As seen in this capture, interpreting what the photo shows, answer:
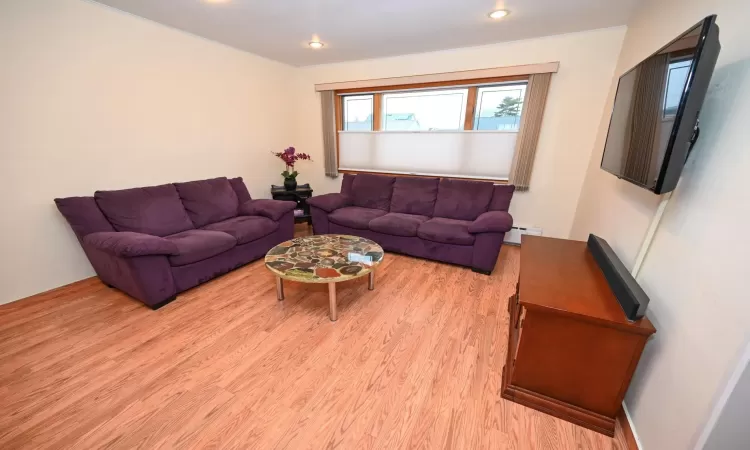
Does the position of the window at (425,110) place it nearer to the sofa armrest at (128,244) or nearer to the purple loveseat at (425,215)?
the purple loveseat at (425,215)

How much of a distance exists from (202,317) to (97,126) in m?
1.97

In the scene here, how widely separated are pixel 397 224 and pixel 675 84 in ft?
7.33

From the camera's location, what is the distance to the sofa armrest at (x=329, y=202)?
3.45 m

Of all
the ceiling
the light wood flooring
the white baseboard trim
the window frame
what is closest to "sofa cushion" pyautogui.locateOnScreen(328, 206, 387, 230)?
the window frame

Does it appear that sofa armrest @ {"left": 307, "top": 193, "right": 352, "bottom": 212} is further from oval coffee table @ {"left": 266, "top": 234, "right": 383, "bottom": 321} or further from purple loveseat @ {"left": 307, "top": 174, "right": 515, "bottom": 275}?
oval coffee table @ {"left": 266, "top": 234, "right": 383, "bottom": 321}

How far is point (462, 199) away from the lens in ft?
10.5

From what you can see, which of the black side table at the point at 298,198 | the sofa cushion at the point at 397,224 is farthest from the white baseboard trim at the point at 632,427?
the black side table at the point at 298,198

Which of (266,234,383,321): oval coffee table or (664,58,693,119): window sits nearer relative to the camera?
(664,58,693,119): window

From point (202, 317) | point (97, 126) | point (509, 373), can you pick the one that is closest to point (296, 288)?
point (202, 317)

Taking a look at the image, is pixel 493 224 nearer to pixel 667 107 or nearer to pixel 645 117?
pixel 645 117

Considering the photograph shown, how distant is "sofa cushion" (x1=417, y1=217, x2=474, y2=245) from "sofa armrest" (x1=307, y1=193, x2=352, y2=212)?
46.4 inches

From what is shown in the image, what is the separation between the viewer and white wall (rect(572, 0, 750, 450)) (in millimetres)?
857

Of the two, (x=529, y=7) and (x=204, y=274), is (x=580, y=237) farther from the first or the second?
(x=204, y=274)

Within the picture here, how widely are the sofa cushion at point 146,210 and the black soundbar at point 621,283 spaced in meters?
3.36
